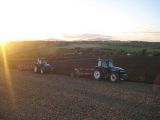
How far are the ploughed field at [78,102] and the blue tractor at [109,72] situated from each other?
3401 mm

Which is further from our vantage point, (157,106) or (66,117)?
(157,106)

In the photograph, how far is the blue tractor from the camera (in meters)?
28.4

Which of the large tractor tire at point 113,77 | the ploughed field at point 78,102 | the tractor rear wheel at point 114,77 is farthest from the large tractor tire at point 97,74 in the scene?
the ploughed field at point 78,102

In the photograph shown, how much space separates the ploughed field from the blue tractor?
11.2ft

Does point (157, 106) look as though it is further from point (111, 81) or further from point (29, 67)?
point (29, 67)

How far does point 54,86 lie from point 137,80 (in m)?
8.78

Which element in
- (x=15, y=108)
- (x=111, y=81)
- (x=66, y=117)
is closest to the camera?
(x=66, y=117)

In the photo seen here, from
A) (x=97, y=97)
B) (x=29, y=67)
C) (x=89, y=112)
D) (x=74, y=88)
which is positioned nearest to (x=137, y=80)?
(x=74, y=88)

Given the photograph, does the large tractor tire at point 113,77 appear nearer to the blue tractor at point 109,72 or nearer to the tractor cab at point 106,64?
the blue tractor at point 109,72

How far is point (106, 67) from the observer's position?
29312mm

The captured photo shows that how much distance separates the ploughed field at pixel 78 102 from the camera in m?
15.8

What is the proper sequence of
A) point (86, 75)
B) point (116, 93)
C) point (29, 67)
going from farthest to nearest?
point (29, 67) < point (86, 75) < point (116, 93)

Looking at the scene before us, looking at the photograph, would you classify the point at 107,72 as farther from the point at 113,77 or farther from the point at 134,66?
the point at 134,66

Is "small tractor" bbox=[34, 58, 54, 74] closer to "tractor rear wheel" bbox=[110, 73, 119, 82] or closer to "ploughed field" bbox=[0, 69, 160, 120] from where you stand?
"tractor rear wheel" bbox=[110, 73, 119, 82]
